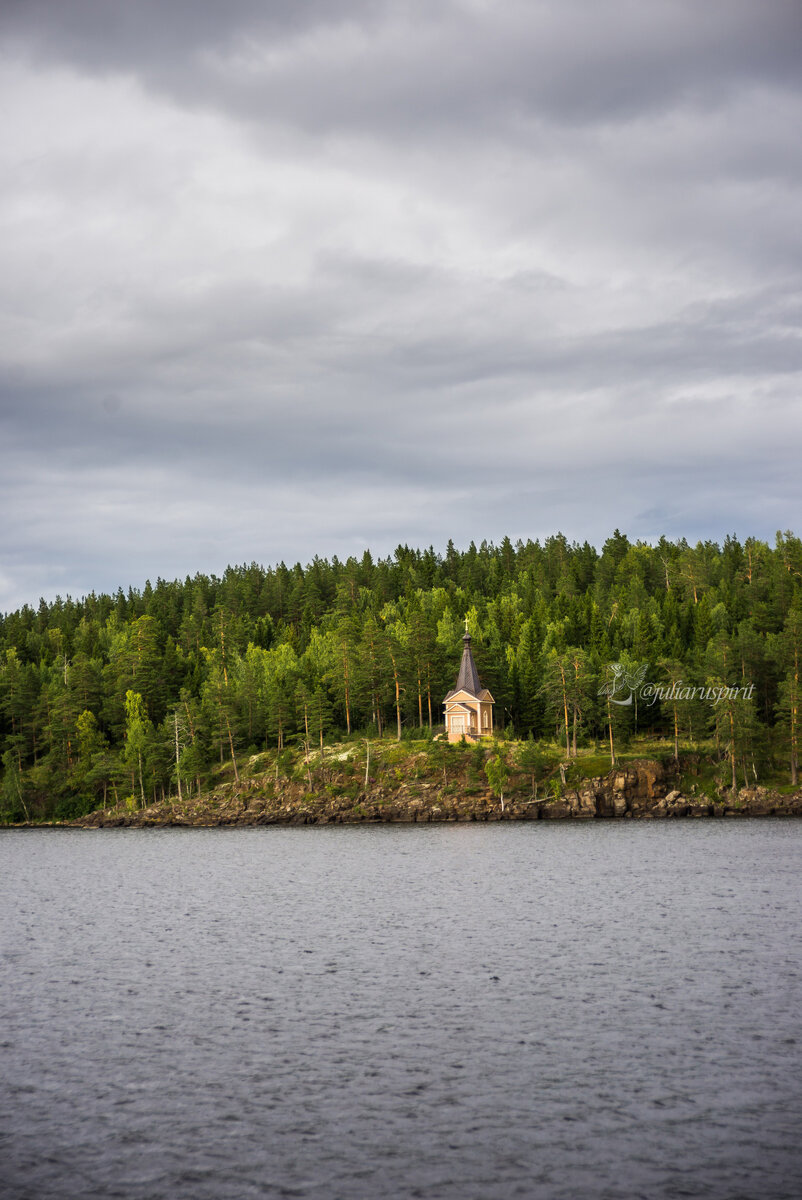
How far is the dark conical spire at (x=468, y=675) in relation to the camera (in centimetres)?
12788

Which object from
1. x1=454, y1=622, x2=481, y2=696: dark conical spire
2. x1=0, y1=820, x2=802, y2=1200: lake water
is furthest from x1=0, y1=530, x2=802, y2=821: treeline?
x1=0, y1=820, x2=802, y2=1200: lake water

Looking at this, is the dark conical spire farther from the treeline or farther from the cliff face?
the cliff face

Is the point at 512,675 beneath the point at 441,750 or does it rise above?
above

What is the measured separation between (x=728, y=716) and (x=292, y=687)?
62640mm

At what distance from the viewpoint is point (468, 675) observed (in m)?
129

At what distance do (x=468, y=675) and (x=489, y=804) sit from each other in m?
20.5

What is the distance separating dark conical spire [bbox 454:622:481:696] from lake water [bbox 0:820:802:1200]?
70519mm

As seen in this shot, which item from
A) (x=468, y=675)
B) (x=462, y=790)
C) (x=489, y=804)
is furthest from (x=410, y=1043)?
(x=468, y=675)

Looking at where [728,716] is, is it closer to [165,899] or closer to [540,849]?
[540,849]

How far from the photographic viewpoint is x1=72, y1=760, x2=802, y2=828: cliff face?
110688 mm

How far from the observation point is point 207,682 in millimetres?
165250

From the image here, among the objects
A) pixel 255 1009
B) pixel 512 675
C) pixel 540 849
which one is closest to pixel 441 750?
pixel 512 675

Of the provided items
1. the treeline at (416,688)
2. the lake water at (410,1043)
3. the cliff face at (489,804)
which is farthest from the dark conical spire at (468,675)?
the lake water at (410,1043)

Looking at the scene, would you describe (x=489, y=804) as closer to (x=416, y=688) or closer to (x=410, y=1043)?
(x=416, y=688)
